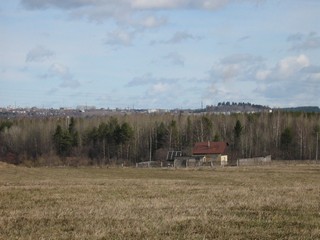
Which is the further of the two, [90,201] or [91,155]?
[91,155]

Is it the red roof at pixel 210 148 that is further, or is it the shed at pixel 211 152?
the red roof at pixel 210 148

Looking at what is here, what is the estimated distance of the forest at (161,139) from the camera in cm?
12850

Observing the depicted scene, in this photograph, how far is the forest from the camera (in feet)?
422

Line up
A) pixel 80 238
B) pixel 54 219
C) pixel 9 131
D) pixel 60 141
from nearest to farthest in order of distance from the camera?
pixel 80 238 → pixel 54 219 → pixel 60 141 → pixel 9 131

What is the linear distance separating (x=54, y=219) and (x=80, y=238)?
3252mm

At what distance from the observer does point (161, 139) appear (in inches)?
5364

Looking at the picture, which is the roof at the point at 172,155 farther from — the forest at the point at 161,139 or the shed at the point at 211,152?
the shed at the point at 211,152

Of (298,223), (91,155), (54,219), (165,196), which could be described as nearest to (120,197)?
(165,196)

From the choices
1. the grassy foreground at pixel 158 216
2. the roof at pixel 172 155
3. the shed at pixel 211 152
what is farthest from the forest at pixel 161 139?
the grassy foreground at pixel 158 216

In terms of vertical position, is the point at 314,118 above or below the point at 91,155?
above

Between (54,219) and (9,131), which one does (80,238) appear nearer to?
(54,219)

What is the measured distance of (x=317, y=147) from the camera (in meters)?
121

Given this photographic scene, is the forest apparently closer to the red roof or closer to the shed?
the red roof

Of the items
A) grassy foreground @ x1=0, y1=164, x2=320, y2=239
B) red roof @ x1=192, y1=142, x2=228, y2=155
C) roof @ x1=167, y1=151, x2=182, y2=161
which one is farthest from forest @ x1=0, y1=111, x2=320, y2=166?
grassy foreground @ x1=0, y1=164, x2=320, y2=239
